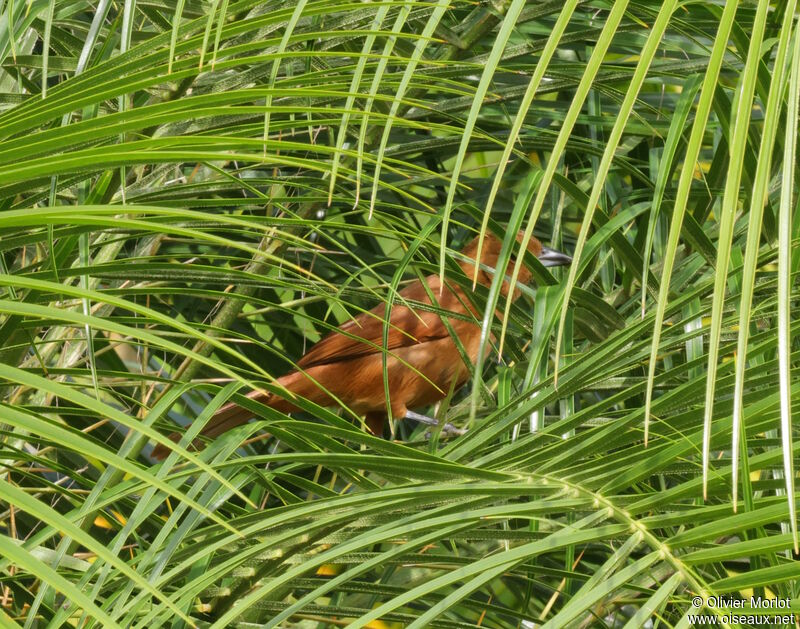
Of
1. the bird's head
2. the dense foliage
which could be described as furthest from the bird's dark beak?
the dense foliage

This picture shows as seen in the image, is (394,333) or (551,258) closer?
(551,258)

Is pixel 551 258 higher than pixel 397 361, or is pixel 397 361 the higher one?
pixel 551 258

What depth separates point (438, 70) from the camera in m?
1.74

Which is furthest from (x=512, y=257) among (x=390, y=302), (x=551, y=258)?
(x=390, y=302)

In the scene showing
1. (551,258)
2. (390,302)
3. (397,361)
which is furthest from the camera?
(397,361)

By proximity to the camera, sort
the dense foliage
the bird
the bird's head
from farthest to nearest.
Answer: the bird < the bird's head < the dense foliage

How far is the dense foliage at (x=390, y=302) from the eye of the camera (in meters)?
0.61

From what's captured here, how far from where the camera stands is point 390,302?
118 cm

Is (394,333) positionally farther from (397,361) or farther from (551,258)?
(551,258)

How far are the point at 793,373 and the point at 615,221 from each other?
396 millimetres

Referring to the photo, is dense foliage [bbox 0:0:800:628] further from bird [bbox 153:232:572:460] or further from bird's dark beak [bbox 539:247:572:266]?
bird [bbox 153:232:572:460]

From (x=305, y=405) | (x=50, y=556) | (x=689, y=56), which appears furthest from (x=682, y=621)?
(x=689, y=56)

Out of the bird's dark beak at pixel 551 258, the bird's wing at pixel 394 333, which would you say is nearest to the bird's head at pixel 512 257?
the bird's dark beak at pixel 551 258

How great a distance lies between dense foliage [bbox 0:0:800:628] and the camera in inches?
24.0
